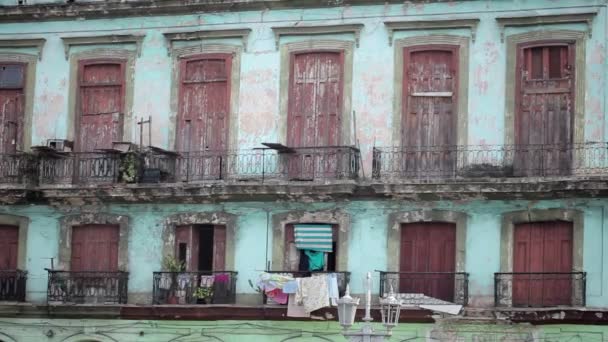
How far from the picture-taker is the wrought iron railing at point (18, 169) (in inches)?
1583

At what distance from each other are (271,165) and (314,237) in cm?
204

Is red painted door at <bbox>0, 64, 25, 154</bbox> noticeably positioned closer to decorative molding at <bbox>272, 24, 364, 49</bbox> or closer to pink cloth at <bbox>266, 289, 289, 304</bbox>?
decorative molding at <bbox>272, 24, 364, 49</bbox>

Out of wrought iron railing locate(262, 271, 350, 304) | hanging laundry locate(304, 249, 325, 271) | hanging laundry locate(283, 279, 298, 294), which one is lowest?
hanging laundry locate(283, 279, 298, 294)

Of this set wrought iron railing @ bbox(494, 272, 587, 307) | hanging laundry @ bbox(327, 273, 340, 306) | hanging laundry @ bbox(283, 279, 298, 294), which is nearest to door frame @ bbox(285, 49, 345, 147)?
hanging laundry @ bbox(327, 273, 340, 306)

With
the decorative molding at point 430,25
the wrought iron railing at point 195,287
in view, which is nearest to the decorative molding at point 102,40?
the wrought iron railing at point 195,287

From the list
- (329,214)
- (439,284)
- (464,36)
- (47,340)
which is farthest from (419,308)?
(47,340)

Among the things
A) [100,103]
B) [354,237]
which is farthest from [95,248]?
[354,237]

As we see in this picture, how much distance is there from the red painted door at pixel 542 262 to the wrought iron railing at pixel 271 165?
4311 mm

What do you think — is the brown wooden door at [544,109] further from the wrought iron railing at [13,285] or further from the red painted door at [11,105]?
the red painted door at [11,105]

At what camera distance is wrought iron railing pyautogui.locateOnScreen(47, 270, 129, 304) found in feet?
129

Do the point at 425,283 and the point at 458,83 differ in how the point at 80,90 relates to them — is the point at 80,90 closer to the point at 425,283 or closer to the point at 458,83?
the point at 458,83

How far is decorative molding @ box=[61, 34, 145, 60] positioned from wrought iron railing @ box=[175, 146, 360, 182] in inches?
128

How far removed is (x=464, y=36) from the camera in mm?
37719

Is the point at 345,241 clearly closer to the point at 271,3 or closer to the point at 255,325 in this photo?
the point at 255,325
